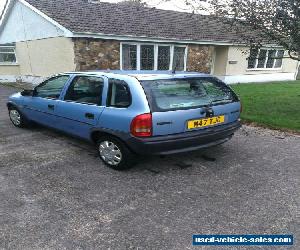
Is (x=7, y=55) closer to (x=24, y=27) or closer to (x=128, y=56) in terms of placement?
(x=24, y=27)

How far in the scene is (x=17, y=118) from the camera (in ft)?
22.4

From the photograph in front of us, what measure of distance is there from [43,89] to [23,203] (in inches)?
118

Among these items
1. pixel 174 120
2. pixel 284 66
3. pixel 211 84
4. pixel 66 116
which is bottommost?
pixel 284 66

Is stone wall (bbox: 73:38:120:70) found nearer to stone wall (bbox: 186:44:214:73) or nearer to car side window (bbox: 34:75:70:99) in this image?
stone wall (bbox: 186:44:214:73)

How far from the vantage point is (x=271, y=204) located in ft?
11.7

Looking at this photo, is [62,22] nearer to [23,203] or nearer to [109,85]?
[109,85]

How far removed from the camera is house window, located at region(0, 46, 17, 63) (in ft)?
60.4

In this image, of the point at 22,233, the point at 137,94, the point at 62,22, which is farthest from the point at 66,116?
the point at 62,22

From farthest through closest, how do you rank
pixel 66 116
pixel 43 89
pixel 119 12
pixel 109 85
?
1. pixel 119 12
2. pixel 43 89
3. pixel 66 116
4. pixel 109 85

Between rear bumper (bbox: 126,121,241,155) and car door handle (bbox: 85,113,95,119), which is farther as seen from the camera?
car door handle (bbox: 85,113,95,119)

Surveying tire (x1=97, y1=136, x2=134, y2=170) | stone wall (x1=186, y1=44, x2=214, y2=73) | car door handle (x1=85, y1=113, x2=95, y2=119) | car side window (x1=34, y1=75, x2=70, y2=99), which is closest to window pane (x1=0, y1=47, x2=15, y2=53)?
stone wall (x1=186, y1=44, x2=214, y2=73)

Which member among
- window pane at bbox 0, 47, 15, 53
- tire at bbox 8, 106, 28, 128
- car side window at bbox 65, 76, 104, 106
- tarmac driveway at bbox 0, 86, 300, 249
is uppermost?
car side window at bbox 65, 76, 104, 106

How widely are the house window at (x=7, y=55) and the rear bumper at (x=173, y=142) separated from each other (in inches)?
680

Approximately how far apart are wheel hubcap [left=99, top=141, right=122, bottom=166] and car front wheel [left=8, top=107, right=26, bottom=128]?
300cm
